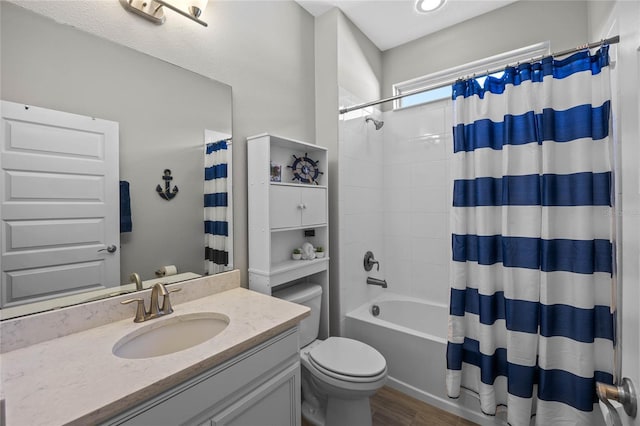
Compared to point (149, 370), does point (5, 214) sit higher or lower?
higher

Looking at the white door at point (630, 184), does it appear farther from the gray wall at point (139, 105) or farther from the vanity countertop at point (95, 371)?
the gray wall at point (139, 105)

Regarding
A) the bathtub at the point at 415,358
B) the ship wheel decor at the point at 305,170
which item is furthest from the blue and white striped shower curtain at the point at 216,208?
the bathtub at the point at 415,358

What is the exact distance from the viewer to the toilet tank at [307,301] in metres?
1.77

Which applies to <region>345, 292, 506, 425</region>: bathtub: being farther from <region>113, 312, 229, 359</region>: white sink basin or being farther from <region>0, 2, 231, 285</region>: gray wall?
<region>0, 2, 231, 285</region>: gray wall

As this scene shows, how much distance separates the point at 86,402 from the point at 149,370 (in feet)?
0.48

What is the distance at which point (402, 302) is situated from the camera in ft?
8.18

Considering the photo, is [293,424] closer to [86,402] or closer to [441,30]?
[86,402]

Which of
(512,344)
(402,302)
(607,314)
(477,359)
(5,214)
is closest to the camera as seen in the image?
(5,214)

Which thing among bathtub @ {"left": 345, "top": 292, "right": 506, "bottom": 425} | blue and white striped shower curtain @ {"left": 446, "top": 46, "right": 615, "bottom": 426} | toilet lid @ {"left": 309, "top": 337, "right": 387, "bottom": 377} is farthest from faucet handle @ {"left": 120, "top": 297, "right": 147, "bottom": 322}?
blue and white striped shower curtain @ {"left": 446, "top": 46, "right": 615, "bottom": 426}

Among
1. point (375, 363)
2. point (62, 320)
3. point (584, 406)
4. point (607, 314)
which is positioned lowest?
point (584, 406)

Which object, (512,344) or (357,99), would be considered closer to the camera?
(512,344)

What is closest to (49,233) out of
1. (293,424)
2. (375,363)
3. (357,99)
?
(293,424)

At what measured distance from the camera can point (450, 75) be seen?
2.48 metres

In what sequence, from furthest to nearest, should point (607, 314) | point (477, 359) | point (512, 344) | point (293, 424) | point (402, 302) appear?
point (402, 302), point (477, 359), point (512, 344), point (607, 314), point (293, 424)
